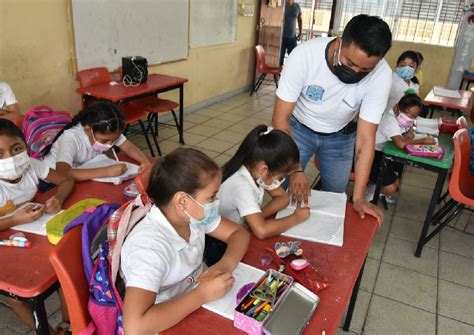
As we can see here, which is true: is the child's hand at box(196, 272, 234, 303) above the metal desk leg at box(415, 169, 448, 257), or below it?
above

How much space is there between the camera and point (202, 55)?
5.48 meters

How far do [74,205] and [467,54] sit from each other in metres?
6.77

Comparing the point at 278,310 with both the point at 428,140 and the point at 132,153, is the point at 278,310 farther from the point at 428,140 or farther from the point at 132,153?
the point at 428,140

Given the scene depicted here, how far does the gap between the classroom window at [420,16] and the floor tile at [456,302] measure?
208 inches

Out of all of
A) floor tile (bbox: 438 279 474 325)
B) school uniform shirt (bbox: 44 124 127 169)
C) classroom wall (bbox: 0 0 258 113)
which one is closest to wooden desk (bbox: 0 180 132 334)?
school uniform shirt (bbox: 44 124 127 169)

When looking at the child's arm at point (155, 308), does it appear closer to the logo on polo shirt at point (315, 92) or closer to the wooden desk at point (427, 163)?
the logo on polo shirt at point (315, 92)

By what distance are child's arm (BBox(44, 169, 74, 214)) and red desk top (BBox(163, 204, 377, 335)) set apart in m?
0.76

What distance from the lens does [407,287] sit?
7.68 ft

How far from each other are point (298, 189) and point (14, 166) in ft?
3.75

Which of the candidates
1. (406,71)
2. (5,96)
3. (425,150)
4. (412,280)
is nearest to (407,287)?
(412,280)

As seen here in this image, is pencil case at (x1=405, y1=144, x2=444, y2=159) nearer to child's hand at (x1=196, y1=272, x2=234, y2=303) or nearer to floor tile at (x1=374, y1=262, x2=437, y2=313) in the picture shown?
floor tile at (x1=374, y1=262, x2=437, y2=313)

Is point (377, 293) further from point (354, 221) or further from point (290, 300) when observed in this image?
point (290, 300)

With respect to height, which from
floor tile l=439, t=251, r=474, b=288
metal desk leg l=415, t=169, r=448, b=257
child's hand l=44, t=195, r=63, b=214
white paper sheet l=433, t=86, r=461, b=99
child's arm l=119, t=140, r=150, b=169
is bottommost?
floor tile l=439, t=251, r=474, b=288

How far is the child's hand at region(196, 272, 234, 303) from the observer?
1035 millimetres
